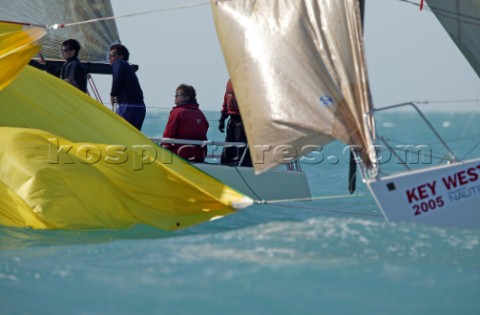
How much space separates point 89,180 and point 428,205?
312 centimetres

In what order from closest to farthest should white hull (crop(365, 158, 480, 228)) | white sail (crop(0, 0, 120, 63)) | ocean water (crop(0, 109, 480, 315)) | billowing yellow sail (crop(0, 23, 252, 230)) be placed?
ocean water (crop(0, 109, 480, 315)) → white hull (crop(365, 158, 480, 228)) → billowing yellow sail (crop(0, 23, 252, 230)) → white sail (crop(0, 0, 120, 63))

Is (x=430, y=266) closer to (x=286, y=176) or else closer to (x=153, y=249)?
(x=153, y=249)

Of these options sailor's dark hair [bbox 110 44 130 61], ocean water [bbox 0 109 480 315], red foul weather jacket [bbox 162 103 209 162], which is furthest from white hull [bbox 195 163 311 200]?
ocean water [bbox 0 109 480 315]

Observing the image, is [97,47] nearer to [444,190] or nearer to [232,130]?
[232,130]

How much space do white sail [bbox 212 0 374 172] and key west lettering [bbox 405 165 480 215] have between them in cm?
48

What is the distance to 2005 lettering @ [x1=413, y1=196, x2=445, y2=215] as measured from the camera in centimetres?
799

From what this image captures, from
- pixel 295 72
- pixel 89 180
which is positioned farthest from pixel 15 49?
pixel 295 72

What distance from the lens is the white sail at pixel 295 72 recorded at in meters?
8.30

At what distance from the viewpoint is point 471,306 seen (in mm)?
7156

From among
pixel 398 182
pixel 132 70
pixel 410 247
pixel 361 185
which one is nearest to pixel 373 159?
pixel 398 182

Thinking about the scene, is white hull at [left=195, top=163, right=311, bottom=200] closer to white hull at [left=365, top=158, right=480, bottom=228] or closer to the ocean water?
the ocean water

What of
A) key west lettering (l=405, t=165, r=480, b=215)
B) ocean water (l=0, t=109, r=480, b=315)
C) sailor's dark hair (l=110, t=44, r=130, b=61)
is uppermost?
sailor's dark hair (l=110, t=44, r=130, b=61)

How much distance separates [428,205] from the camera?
802cm

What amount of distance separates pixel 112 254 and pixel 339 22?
2711 mm
